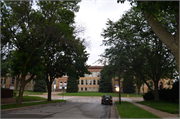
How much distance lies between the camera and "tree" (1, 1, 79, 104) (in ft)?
51.2

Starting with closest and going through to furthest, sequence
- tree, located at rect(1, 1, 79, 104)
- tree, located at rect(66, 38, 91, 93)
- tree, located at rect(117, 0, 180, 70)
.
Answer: tree, located at rect(117, 0, 180, 70)
tree, located at rect(1, 1, 79, 104)
tree, located at rect(66, 38, 91, 93)

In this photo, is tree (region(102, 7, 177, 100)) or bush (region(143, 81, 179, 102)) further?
bush (region(143, 81, 179, 102))

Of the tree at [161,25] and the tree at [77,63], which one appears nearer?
the tree at [161,25]

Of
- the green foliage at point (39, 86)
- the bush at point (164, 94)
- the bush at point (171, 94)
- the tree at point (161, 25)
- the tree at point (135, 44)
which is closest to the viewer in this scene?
the tree at point (161, 25)

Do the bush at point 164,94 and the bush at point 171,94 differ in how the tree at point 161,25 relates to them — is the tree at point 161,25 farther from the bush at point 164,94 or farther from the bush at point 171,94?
the bush at point 164,94

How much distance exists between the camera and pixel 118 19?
22.1m

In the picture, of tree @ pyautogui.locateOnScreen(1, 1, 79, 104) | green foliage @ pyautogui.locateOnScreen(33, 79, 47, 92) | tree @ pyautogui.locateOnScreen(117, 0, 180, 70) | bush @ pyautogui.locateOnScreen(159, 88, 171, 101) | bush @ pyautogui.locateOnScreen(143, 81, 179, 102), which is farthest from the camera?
green foliage @ pyautogui.locateOnScreen(33, 79, 47, 92)

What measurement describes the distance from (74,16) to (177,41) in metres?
14.3

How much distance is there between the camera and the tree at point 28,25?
615 inches

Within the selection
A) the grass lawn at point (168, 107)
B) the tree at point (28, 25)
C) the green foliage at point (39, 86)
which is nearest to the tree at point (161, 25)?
the grass lawn at point (168, 107)

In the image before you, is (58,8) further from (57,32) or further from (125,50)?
(125,50)

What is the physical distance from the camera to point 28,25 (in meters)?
16.6

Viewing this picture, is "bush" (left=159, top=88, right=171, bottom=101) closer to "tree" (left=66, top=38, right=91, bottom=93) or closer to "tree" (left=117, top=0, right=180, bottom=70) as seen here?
"tree" (left=66, top=38, right=91, bottom=93)

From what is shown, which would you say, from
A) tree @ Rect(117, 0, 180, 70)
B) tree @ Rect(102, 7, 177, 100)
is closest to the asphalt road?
tree @ Rect(117, 0, 180, 70)
